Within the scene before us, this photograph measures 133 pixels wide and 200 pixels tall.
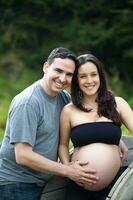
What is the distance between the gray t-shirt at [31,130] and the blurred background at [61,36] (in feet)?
21.4

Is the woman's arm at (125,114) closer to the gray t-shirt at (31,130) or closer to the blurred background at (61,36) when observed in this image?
the gray t-shirt at (31,130)

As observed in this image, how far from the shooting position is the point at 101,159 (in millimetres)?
3824

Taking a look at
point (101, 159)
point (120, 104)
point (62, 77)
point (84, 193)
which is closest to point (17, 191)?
point (84, 193)


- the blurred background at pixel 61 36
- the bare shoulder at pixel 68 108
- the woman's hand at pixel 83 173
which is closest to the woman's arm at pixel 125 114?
the bare shoulder at pixel 68 108

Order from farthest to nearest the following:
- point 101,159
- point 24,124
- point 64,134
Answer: point 64,134
point 101,159
point 24,124

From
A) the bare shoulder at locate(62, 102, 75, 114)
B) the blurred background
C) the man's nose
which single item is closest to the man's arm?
the bare shoulder at locate(62, 102, 75, 114)

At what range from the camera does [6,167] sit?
3.93 meters

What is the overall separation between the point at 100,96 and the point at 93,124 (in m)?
0.28

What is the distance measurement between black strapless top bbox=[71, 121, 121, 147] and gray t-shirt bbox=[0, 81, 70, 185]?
0.15m

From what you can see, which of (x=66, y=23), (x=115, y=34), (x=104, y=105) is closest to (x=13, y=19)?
(x=66, y=23)

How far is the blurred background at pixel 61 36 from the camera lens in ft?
39.2

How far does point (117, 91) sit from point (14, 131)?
8076mm

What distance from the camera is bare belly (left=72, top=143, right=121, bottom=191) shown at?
3.81 m

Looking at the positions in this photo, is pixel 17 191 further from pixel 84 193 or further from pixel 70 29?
pixel 70 29
